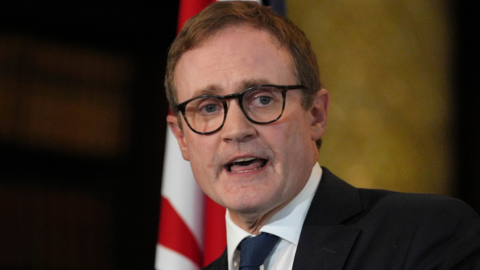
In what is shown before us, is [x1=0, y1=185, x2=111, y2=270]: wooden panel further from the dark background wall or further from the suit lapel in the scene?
the suit lapel

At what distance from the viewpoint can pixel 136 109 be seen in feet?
10.5

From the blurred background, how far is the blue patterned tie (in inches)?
50.1

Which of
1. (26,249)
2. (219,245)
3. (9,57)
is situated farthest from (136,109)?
(219,245)

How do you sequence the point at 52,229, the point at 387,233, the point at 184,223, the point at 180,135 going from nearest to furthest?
1. the point at 387,233
2. the point at 180,135
3. the point at 184,223
4. the point at 52,229

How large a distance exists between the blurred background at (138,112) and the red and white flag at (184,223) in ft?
2.33

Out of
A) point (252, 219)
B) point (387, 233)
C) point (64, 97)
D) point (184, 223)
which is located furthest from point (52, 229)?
point (387, 233)

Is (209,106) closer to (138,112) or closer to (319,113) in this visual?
(319,113)

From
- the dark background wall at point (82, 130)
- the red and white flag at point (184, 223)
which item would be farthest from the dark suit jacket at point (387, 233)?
the dark background wall at point (82, 130)

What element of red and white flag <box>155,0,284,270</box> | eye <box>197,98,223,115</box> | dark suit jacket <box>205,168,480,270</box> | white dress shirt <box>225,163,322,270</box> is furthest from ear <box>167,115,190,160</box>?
red and white flag <box>155,0,284,270</box>

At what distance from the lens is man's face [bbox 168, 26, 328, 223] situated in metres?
1.51

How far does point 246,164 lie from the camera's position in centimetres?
154

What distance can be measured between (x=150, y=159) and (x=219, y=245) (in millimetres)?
952

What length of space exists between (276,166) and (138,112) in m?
1.80

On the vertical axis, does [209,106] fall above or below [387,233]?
above
